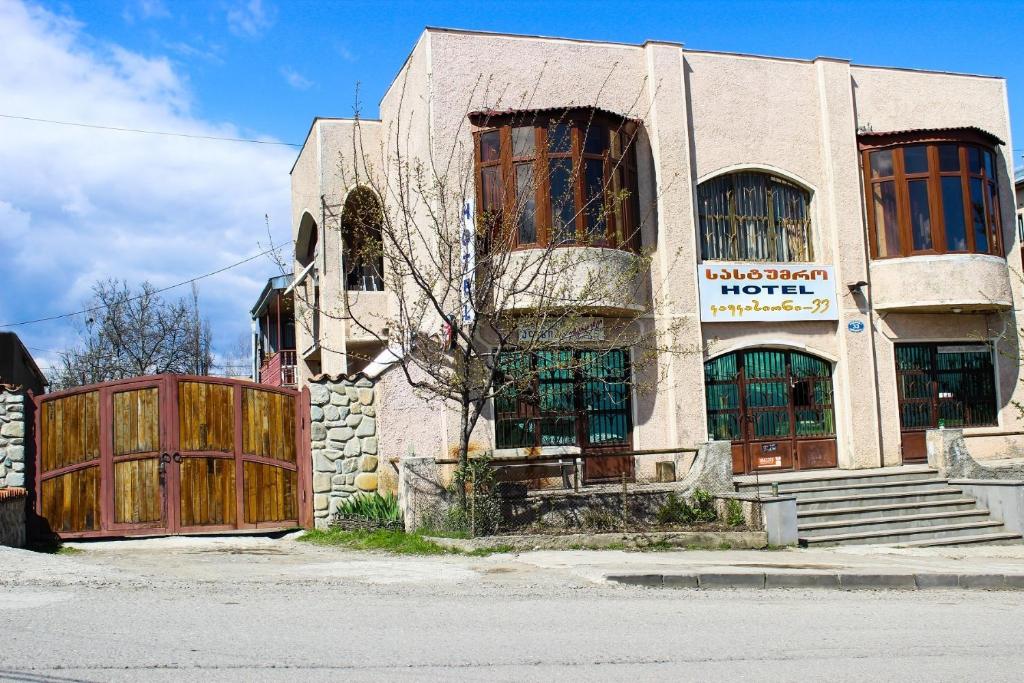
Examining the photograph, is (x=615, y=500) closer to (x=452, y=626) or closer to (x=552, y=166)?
(x=552, y=166)

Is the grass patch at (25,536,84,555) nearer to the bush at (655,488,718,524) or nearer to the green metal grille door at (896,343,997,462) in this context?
the bush at (655,488,718,524)

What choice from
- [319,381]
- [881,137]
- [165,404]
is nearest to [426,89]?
[319,381]

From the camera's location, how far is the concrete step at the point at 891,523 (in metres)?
15.2

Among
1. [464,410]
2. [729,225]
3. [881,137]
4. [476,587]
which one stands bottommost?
[476,587]

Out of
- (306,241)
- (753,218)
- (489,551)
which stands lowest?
(489,551)

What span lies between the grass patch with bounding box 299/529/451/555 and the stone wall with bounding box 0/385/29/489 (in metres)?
3.84

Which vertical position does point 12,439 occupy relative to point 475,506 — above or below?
above

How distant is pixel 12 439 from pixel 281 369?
1412 centimetres

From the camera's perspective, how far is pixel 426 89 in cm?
1730

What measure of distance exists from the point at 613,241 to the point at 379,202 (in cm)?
480

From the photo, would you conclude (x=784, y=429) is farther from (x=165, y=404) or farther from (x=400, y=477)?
(x=165, y=404)

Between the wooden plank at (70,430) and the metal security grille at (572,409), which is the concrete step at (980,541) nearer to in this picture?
the metal security grille at (572,409)

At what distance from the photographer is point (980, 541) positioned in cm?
1569

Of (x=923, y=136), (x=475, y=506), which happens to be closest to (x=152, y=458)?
(x=475, y=506)
